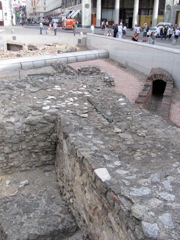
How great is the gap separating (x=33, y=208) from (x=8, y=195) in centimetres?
81

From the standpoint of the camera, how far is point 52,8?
199 ft

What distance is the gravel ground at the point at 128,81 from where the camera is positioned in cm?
700

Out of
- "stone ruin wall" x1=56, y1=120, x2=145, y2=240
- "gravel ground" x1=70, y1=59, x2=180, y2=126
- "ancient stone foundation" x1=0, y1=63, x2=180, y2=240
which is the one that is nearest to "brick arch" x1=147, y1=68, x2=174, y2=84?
"gravel ground" x1=70, y1=59, x2=180, y2=126

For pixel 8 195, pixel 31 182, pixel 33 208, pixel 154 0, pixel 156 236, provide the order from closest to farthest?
1. pixel 156 236
2. pixel 33 208
3. pixel 8 195
4. pixel 31 182
5. pixel 154 0

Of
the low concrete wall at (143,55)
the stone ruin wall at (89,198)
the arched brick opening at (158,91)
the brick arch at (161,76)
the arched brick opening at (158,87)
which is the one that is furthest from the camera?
the arched brick opening at (158,87)

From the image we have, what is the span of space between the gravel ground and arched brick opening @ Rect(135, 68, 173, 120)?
22 centimetres

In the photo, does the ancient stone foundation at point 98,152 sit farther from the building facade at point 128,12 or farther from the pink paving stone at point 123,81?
the building facade at point 128,12

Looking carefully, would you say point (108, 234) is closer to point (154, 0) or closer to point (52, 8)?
point (154, 0)

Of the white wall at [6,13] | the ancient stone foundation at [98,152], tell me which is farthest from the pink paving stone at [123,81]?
the white wall at [6,13]

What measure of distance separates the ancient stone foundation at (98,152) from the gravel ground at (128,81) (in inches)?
34.0

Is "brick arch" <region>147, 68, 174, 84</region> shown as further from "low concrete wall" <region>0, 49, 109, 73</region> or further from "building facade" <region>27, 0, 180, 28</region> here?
"building facade" <region>27, 0, 180, 28</region>

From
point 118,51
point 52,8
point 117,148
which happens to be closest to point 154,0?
point 118,51

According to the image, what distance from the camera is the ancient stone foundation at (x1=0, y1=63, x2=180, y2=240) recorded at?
126 inches

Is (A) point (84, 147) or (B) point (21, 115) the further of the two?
(B) point (21, 115)
